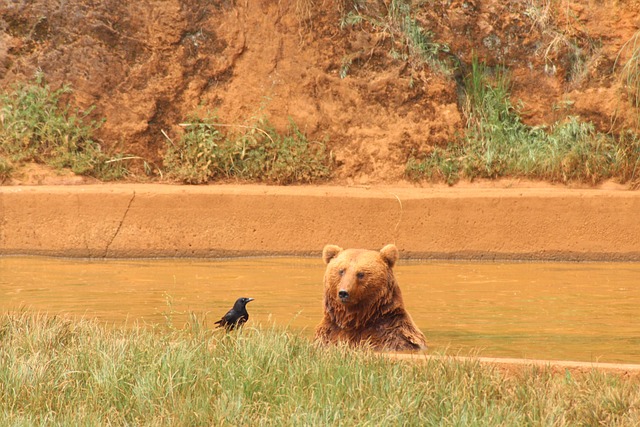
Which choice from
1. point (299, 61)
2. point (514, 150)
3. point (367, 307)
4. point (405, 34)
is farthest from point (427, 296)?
point (405, 34)

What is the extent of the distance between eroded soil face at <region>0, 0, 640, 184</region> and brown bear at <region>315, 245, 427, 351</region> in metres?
7.39

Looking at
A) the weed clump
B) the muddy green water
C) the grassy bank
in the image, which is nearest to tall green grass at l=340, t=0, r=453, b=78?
the weed clump

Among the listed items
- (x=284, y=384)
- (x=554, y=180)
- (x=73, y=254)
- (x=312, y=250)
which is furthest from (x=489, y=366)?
(x=554, y=180)

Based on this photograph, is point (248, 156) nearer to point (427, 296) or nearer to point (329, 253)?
point (427, 296)

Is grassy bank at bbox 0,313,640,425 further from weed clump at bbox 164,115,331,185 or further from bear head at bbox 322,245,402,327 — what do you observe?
weed clump at bbox 164,115,331,185

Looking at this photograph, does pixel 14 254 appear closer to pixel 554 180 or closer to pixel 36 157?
pixel 36 157

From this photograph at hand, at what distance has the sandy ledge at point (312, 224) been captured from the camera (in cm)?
1042

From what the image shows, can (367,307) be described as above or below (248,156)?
above

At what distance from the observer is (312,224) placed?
10.5 meters

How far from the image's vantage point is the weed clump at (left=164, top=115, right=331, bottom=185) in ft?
39.8

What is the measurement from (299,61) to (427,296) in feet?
19.7

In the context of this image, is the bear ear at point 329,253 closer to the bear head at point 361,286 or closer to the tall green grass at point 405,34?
the bear head at point 361,286

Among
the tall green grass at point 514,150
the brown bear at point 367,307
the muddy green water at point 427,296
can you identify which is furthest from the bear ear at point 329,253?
the tall green grass at point 514,150

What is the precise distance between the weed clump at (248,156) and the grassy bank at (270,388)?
740cm
